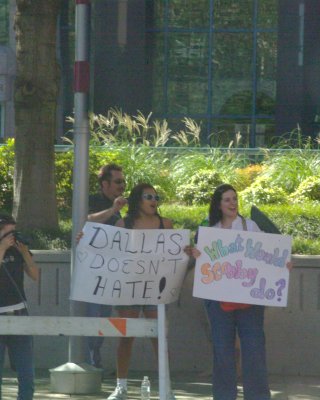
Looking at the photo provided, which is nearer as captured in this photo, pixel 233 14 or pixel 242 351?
pixel 242 351

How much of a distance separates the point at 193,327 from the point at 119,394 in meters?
1.62

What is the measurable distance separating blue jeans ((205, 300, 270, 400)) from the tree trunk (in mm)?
3485

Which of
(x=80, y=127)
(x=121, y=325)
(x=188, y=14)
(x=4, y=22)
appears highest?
(x=188, y=14)

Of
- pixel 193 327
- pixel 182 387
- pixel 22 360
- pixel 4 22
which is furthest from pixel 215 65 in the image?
pixel 22 360

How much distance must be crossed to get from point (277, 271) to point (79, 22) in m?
2.59

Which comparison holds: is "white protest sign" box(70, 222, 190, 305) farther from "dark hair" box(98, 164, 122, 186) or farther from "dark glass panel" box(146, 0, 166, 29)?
"dark glass panel" box(146, 0, 166, 29)

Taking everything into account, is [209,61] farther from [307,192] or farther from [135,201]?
[135,201]

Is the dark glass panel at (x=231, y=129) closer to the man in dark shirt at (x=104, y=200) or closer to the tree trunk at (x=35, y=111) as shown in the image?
the tree trunk at (x=35, y=111)

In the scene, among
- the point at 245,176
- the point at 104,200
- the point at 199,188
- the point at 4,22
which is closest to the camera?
the point at 104,200

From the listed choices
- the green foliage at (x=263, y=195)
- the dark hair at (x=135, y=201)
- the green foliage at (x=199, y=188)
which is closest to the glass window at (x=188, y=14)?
the green foliage at (x=199, y=188)

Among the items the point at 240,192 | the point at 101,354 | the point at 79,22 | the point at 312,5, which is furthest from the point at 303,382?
the point at 312,5

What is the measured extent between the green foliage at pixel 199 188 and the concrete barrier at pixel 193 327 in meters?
4.04

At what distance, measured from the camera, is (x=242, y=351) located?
7930mm

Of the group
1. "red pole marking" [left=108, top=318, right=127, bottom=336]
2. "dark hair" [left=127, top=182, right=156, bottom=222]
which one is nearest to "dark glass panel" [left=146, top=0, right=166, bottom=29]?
"dark hair" [left=127, top=182, right=156, bottom=222]
